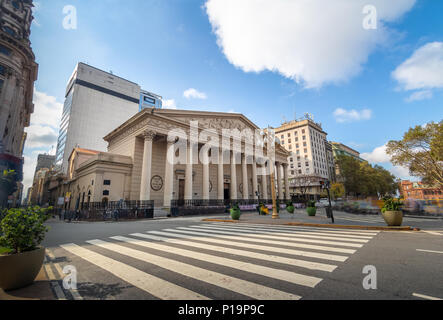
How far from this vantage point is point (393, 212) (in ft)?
30.6

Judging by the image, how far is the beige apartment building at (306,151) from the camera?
65.9 m

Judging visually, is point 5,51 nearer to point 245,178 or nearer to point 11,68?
point 11,68

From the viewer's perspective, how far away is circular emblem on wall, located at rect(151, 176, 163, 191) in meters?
26.5

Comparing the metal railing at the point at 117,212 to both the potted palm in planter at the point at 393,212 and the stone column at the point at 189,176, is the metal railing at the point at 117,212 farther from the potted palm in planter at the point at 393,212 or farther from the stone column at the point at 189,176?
the potted palm in planter at the point at 393,212

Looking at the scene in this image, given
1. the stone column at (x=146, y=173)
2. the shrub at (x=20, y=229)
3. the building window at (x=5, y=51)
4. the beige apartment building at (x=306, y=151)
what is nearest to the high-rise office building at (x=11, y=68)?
the building window at (x=5, y=51)

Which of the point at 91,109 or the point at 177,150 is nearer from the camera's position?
the point at 177,150

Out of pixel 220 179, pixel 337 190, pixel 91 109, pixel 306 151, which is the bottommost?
pixel 337 190

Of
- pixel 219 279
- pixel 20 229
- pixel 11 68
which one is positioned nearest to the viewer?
pixel 20 229

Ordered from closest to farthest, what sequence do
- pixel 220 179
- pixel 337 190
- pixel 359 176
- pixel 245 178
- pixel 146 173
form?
pixel 146 173, pixel 220 179, pixel 245 178, pixel 359 176, pixel 337 190

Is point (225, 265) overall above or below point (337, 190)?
below

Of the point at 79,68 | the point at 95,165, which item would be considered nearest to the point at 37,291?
the point at 95,165

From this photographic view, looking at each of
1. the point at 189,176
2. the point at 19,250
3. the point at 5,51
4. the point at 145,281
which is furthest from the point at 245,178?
the point at 5,51

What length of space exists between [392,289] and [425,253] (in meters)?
3.26

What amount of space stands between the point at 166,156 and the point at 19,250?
25.4m
